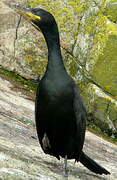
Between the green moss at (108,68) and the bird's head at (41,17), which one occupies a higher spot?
the bird's head at (41,17)

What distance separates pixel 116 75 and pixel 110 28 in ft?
6.73

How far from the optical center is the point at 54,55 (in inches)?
221

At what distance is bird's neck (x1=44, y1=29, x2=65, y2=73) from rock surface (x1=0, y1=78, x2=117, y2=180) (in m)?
1.30

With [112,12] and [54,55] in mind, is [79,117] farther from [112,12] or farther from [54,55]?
[112,12]

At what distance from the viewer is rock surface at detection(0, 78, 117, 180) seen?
5.04m

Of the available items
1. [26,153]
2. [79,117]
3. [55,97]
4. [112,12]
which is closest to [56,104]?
[55,97]

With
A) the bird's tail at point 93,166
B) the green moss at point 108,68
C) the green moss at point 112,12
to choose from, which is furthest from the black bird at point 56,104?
the green moss at point 112,12

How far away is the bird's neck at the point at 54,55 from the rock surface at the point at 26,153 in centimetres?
130

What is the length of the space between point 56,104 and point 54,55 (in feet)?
2.30

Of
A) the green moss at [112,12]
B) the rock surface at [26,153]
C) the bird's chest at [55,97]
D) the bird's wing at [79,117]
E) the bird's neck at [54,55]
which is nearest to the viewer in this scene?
the rock surface at [26,153]

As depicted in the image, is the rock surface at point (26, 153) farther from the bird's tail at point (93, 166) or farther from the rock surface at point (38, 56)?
the rock surface at point (38, 56)

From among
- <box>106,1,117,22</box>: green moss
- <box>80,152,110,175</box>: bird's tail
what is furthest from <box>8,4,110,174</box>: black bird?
<box>106,1,117,22</box>: green moss

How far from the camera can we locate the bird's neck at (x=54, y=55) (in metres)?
5.50

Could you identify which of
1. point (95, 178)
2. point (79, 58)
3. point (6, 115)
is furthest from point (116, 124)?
point (95, 178)
